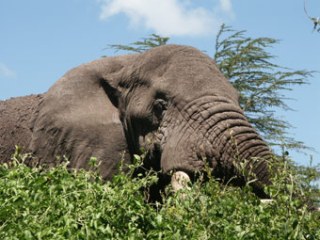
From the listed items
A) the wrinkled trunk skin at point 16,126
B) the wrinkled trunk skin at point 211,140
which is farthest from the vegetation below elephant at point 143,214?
the wrinkled trunk skin at point 16,126

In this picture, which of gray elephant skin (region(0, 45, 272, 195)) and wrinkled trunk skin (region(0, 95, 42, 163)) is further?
wrinkled trunk skin (region(0, 95, 42, 163))

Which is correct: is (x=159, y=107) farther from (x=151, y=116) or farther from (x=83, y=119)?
(x=83, y=119)

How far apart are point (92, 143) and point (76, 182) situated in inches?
117

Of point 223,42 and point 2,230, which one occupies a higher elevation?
Answer: point 223,42

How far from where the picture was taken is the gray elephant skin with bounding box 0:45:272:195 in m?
6.86

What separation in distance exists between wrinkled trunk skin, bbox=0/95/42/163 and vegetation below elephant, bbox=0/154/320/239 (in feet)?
12.5

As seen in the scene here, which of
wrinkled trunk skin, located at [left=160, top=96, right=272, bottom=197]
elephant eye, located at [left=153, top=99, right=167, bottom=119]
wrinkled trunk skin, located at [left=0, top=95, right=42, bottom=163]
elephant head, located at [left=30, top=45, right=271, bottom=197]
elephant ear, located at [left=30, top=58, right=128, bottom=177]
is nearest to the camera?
wrinkled trunk skin, located at [left=160, top=96, right=272, bottom=197]

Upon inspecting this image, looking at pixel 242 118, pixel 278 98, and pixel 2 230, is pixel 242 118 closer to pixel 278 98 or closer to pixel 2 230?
pixel 2 230

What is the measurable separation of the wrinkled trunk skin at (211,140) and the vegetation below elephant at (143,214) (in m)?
1.93

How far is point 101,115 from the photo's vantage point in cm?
795

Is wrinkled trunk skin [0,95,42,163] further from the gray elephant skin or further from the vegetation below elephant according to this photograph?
the vegetation below elephant

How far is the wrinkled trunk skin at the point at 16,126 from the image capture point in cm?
858

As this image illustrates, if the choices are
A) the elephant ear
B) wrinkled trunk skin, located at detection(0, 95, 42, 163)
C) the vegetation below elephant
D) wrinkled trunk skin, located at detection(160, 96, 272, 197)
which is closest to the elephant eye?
wrinkled trunk skin, located at detection(160, 96, 272, 197)

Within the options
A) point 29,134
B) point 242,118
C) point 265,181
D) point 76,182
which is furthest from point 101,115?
point 76,182
